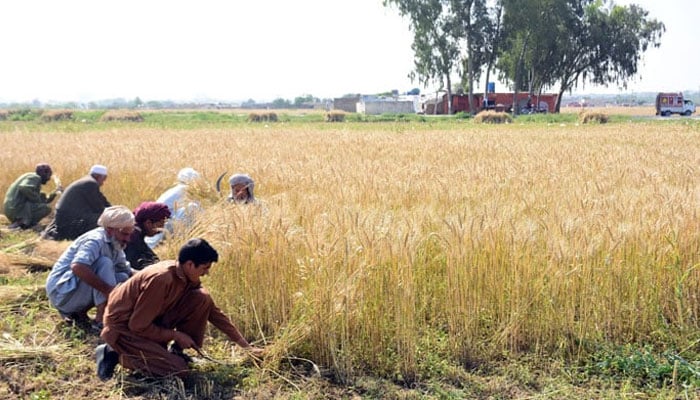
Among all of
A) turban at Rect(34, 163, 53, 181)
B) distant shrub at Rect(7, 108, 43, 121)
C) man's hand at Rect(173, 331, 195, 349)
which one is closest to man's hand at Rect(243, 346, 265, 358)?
man's hand at Rect(173, 331, 195, 349)

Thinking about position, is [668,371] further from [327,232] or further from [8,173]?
[8,173]

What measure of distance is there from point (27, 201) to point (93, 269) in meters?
5.39

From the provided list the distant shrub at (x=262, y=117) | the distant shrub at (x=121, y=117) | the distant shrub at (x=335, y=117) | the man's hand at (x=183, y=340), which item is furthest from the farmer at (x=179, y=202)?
the distant shrub at (x=121, y=117)

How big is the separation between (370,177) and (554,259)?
4600mm

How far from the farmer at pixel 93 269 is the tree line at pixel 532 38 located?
46.8 meters

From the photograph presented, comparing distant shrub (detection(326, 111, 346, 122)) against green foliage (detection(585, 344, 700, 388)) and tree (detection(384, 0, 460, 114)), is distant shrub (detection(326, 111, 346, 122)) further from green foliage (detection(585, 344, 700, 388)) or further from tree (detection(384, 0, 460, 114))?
green foliage (detection(585, 344, 700, 388))

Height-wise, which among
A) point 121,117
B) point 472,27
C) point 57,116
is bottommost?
point 121,117

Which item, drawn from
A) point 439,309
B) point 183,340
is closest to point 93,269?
point 183,340

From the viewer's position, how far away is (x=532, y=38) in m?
48.1

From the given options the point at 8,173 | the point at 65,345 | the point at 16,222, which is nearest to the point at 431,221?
the point at 65,345

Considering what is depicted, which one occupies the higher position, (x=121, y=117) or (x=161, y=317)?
(x=121, y=117)

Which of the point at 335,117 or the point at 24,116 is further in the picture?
the point at 24,116

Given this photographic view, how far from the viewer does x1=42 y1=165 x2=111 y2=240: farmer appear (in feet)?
26.5

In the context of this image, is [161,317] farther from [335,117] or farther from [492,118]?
[335,117]
